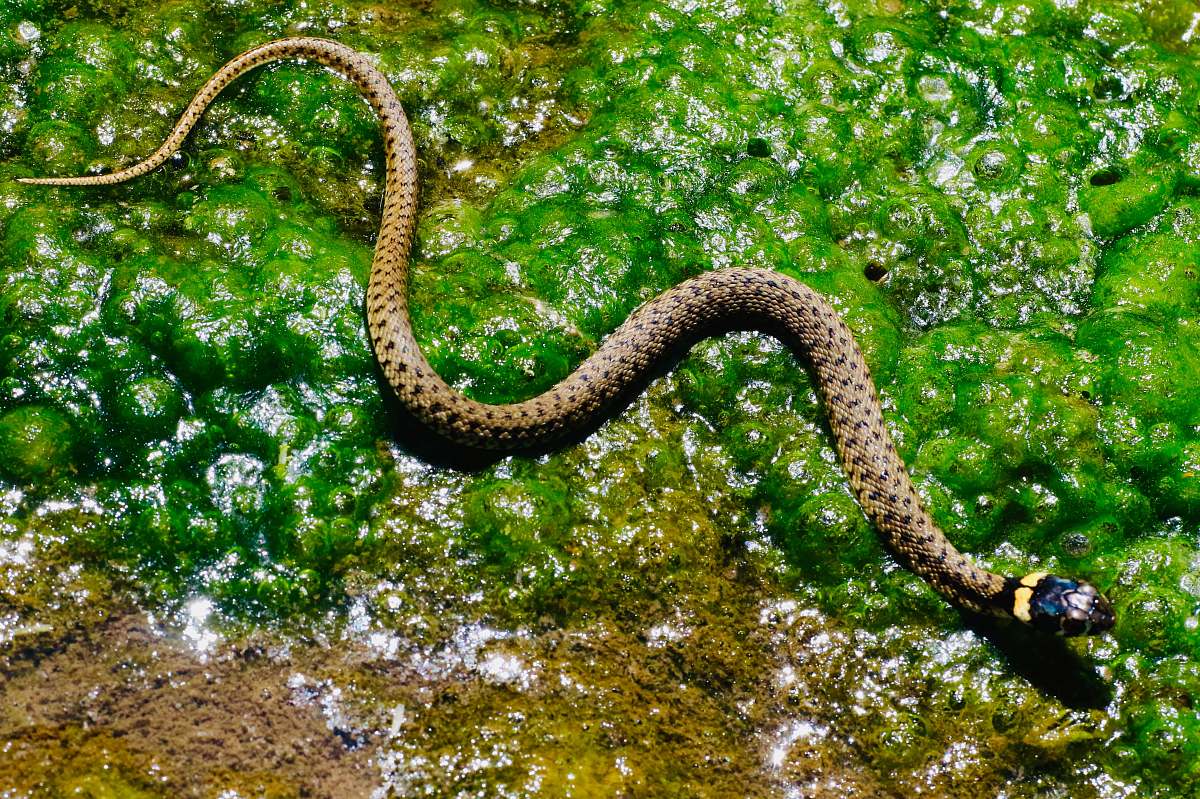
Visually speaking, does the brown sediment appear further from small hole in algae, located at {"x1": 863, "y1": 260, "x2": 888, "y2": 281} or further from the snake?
small hole in algae, located at {"x1": 863, "y1": 260, "x2": 888, "y2": 281}

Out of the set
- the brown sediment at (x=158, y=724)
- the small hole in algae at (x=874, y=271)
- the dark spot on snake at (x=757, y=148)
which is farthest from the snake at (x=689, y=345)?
the brown sediment at (x=158, y=724)

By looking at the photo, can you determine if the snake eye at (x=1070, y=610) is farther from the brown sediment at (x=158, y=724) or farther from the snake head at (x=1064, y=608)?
the brown sediment at (x=158, y=724)

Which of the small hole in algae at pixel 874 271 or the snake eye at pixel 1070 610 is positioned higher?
the small hole in algae at pixel 874 271

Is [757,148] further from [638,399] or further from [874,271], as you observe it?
[638,399]

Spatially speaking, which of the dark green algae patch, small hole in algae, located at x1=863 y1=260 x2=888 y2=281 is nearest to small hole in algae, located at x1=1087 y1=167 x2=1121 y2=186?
the dark green algae patch

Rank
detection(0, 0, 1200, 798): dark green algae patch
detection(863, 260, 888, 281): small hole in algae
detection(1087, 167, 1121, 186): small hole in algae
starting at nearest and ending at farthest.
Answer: detection(0, 0, 1200, 798): dark green algae patch, detection(863, 260, 888, 281): small hole in algae, detection(1087, 167, 1121, 186): small hole in algae

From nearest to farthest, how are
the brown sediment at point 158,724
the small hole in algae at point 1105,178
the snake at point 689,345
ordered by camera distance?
the brown sediment at point 158,724, the snake at point 689,345, the small hole in algae at point 1105,178

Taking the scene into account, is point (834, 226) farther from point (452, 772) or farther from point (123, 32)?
point (123, 32)

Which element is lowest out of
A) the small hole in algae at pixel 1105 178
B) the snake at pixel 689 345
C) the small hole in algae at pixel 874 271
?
the snake at pixel 689 345
